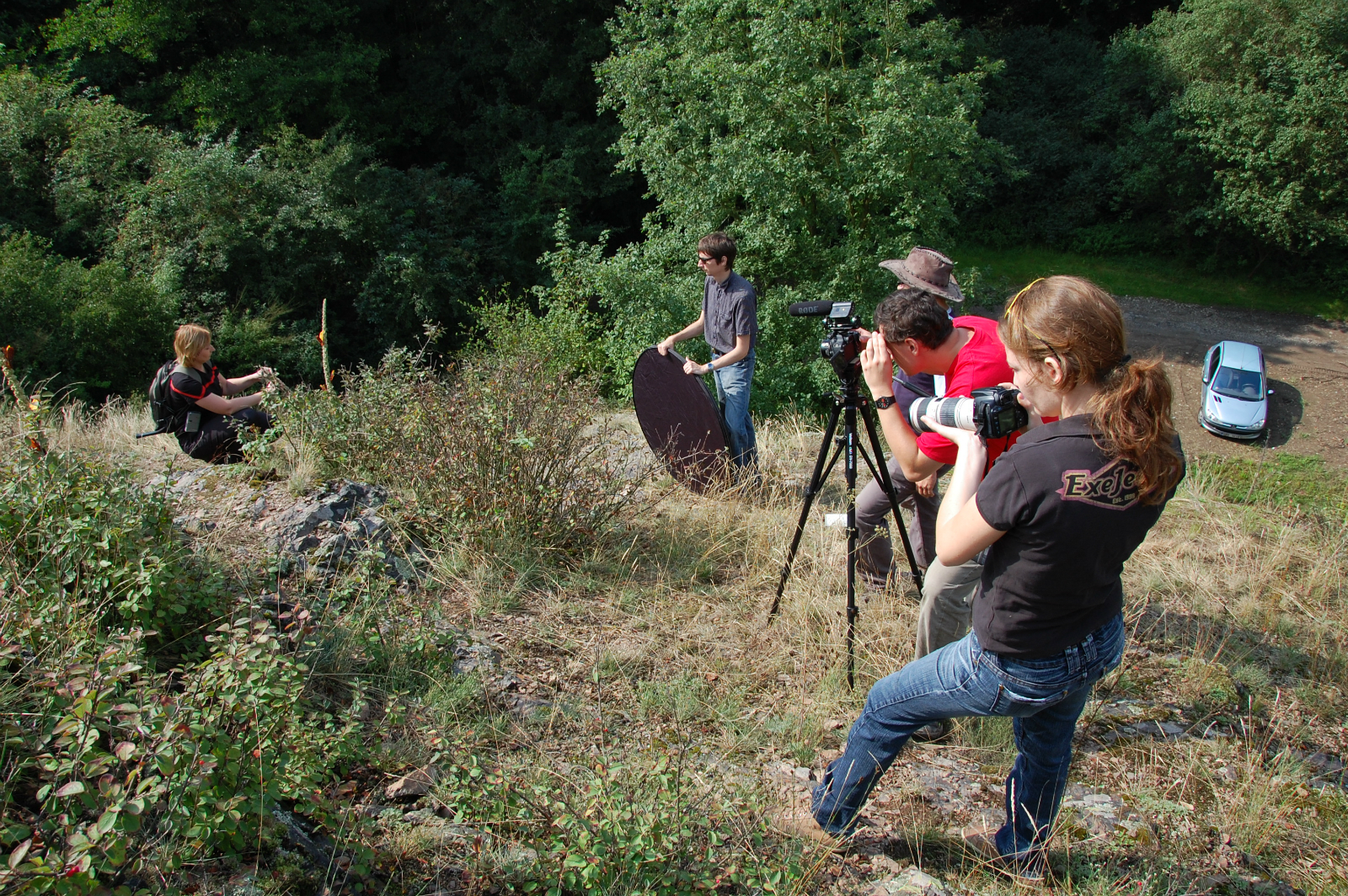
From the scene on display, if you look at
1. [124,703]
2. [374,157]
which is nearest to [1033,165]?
[374,157]

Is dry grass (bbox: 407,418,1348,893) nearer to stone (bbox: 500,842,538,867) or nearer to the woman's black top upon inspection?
stone (bbox: 500,842,538,867)

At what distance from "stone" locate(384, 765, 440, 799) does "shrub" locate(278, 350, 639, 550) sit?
131 centimetres

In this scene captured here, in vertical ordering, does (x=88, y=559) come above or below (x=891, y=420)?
below

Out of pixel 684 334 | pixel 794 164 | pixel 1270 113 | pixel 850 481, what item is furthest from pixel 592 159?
pixel 850 481

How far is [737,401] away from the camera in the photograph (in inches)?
192

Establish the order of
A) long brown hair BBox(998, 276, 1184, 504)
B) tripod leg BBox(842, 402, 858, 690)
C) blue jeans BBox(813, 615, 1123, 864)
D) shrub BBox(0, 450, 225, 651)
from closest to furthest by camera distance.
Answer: long brown hair BBox(998, 276, 1184, 504) < blue jeans BBox(813, 615, 1123, 864) < shrub BBox(0, 450, 225, 651) < tripod leg BBox(842, 402, 858, 690)

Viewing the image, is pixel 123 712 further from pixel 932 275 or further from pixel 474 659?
pixel 932 275

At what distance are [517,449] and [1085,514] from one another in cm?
247

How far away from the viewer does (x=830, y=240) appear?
39.6 ft

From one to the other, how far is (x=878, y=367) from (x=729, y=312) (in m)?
2.30

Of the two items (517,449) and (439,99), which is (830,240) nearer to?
(517,449)

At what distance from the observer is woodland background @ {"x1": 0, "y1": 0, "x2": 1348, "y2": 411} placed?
1110cm

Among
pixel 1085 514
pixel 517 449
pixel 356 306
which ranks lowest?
pixel 356 306

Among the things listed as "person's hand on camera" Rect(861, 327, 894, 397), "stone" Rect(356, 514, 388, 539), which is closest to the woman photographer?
"person's hand on camera" Rect(861, 327, 894, 397)
